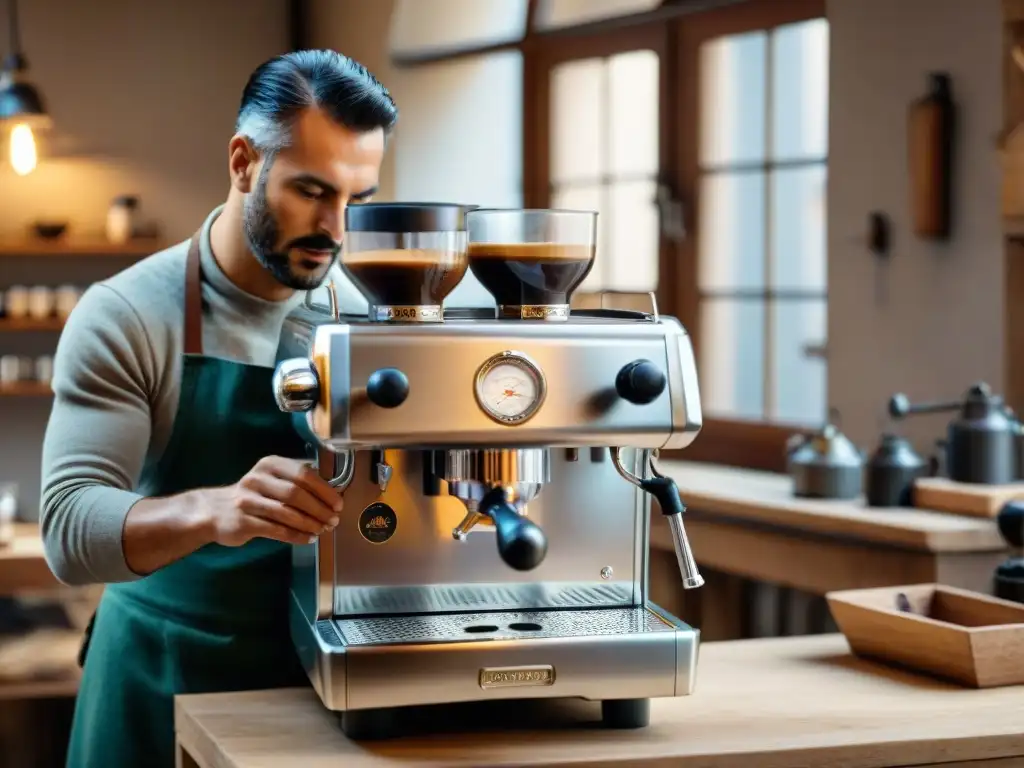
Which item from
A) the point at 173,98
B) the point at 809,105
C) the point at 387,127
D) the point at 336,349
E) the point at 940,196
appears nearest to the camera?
the point at 336,349

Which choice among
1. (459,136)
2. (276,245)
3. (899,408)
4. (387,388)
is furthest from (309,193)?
(459,136)

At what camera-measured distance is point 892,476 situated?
292 cm

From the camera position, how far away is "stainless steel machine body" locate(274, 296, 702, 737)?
141 centimetres

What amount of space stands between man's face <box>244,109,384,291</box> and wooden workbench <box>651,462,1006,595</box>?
1.37 meters

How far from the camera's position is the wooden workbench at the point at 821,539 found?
8.77 ft

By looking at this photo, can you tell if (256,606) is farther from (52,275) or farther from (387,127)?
(52,275)

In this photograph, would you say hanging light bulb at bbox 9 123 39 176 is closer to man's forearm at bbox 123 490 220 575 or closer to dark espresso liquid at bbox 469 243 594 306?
man's forearm at bbox 123 490 220 575

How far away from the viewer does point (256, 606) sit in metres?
1.87

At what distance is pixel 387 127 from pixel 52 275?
4286 mm

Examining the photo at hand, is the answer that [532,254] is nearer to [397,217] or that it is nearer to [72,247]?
[397,217]

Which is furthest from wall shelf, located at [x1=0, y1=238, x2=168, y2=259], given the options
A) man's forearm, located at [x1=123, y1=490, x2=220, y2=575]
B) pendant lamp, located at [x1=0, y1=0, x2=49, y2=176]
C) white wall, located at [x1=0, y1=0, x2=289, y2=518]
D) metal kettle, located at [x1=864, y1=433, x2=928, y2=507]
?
man's forearm, located at [x1=123, y1=490, x2=220, y2=575]

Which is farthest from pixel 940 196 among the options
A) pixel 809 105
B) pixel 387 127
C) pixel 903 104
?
pixel 387 127

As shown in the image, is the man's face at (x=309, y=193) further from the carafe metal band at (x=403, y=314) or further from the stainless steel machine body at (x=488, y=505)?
the carafe metal band at (x=403, y=314)

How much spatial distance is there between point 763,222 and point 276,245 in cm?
237
